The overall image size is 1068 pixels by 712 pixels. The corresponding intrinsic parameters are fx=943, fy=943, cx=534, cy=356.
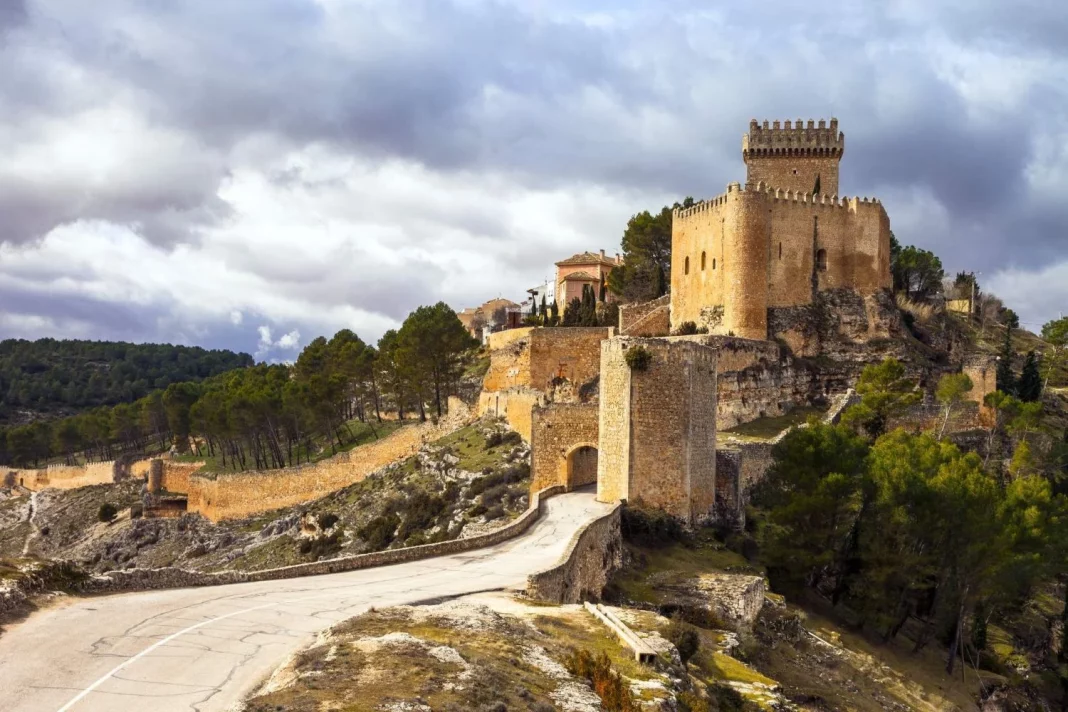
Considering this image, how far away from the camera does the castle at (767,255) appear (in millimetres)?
45000

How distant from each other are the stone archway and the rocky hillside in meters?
2.05

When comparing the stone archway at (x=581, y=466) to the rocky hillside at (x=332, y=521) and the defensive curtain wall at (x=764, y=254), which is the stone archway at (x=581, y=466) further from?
the defensive curtain wall at (x=764, y=254)

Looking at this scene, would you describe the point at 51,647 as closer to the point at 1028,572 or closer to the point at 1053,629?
the point at 1028,572

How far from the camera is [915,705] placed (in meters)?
22.8

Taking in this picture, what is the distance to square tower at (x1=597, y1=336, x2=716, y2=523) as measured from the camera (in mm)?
25234

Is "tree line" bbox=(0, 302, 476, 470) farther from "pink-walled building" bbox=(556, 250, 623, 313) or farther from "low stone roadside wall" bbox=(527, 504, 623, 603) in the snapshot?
"low stone roadside wall" bbox=(527, 504, 623, 603)

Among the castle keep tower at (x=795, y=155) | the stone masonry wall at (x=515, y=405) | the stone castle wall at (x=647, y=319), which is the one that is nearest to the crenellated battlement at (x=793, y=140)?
the castle keep tower at (x=795, y=155)

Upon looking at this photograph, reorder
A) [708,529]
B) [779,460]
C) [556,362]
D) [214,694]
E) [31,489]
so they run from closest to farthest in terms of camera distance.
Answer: [214,694] → [708,529] → [779,460] → [556,362] → [31,489]

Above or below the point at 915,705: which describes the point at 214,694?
above

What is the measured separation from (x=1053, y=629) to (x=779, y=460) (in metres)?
13.8

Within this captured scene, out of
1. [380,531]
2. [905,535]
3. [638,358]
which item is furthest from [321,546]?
[905,535]

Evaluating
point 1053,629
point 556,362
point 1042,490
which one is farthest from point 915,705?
point 556,362

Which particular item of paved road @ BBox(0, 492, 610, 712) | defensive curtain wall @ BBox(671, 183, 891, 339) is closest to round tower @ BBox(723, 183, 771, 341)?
defensive curtain wall @ BBox(671, 183, 891, 339)

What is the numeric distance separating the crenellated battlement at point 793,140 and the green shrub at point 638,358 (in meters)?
30.1
